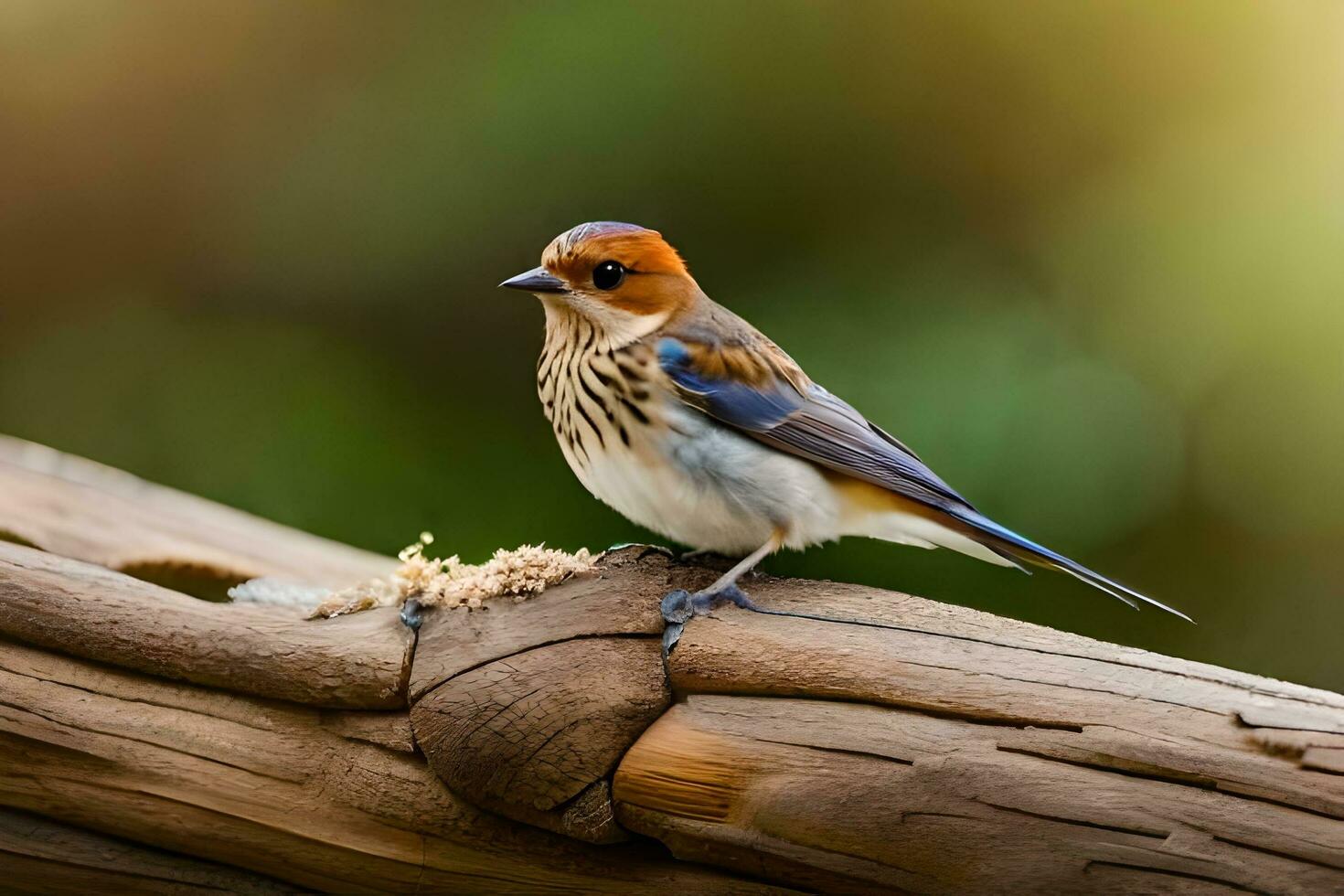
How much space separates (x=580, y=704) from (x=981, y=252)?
7.46ft

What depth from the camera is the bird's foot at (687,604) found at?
6.88 feet

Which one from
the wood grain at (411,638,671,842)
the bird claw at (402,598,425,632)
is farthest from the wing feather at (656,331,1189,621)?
the bird claw at (402,598,425,632)

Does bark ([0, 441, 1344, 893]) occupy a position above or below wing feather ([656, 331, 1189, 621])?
below

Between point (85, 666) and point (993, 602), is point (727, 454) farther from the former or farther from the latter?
point (993, 602)

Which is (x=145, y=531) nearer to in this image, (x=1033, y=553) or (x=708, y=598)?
(x=708, y=598)

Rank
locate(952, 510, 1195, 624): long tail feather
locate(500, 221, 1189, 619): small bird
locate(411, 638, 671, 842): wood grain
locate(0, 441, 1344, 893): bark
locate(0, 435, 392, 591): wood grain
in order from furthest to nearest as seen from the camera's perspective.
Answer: locate(0, 435, 392, 591): wood grain < locate(500, 221, 1189, 619): small bird < locate(952, 510, 1195, 624): long tail feather < locate(411, 638, 671, 842): wood grain < locate(0, 441, 1344, 893): bark

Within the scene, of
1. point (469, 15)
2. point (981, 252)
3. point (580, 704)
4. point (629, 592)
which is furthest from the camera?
point (469, 15)

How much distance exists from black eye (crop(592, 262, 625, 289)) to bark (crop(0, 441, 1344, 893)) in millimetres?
526

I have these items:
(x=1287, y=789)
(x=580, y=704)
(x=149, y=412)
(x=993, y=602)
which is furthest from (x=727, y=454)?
(x=149, y=412)

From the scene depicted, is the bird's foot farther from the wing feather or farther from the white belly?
the wing feather

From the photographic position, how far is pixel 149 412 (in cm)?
418

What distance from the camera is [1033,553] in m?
2.23

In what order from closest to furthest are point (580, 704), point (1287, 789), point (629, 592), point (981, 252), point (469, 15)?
point (1287, 789)
point (580, 704)
point (629, 592)
point (981, 252)
point (469, 15)

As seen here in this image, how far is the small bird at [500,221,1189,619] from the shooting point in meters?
2.25
